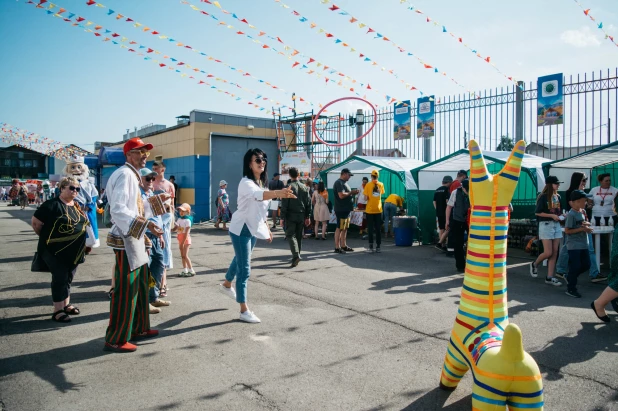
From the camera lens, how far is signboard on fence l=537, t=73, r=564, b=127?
1114 cm

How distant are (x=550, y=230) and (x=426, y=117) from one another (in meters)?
8.26

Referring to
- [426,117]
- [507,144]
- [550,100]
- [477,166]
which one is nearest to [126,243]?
[477,166]

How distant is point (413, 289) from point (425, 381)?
3190mm

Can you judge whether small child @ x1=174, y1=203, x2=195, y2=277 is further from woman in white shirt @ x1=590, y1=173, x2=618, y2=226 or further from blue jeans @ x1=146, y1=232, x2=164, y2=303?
woman in white shirt @ x1=590, y1=173, x2=618, y2=226

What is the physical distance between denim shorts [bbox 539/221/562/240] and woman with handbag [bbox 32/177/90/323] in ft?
21.4

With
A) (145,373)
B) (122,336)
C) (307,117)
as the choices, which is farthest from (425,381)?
(307,117)

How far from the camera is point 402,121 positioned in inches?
594

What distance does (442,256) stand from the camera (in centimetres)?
984

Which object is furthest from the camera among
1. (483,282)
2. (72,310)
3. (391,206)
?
(391,206)

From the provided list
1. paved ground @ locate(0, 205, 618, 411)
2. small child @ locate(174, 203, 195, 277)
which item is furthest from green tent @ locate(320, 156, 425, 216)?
small child @ locate(174, 203, 195, 277)

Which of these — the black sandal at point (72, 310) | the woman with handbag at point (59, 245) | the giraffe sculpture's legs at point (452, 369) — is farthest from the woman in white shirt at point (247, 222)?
Result: the giraffe sculpture's legs at point (452, 369)

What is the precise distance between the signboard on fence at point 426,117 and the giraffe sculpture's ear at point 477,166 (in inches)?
463

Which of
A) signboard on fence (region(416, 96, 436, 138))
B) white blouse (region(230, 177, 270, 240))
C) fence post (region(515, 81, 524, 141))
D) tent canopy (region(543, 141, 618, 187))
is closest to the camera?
white blouse (region(230, 177, 270, 240))

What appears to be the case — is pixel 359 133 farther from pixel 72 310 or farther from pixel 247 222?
pixel 72 310
